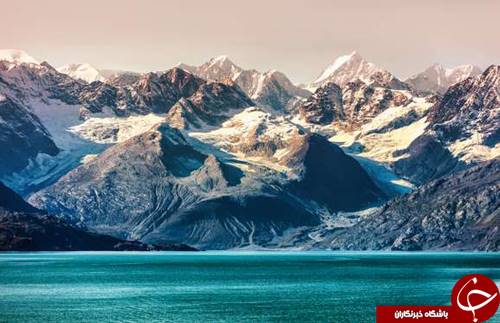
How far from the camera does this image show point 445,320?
199375 millimetres

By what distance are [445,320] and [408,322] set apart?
40.5 ft

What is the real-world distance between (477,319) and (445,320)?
Answer: 531cm

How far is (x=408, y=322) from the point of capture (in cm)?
18962

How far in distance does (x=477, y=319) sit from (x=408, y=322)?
14944 mm

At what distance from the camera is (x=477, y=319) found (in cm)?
19775
